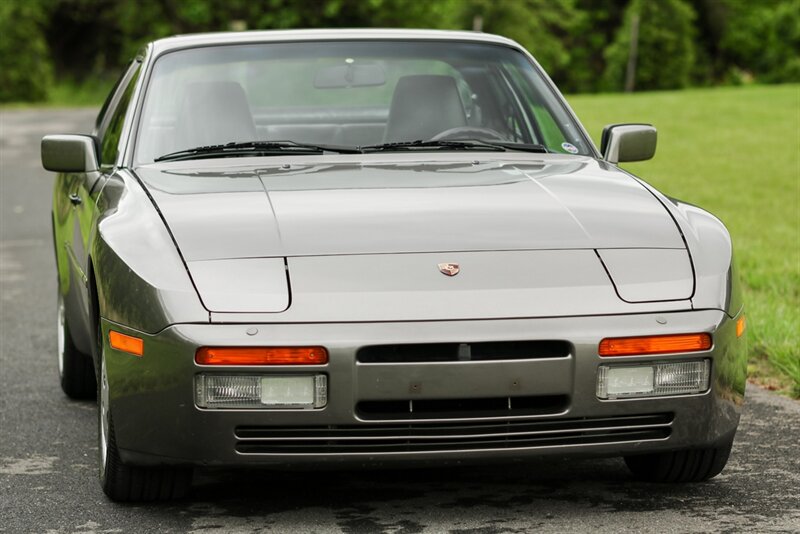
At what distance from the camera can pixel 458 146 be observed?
17.7 feet

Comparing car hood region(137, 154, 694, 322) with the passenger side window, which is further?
the passenger side window

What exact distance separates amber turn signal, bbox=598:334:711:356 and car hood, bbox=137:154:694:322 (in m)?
0.10

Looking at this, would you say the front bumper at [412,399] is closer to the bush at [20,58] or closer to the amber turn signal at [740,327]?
the amber turn signal at [740,327]

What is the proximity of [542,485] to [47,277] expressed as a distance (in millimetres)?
6470

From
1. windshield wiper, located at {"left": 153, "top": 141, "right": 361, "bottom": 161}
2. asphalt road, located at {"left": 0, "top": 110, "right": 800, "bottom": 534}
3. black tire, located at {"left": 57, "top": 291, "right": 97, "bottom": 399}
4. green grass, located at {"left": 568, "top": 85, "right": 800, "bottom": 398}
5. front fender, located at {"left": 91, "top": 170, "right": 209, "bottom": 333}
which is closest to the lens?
front fender, located at {"left": 91, "top": 170, "right": 209, "bottom": 333}

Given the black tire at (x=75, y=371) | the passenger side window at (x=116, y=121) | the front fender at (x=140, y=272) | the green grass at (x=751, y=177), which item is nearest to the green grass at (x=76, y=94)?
the green grass at (x=751, y=177)

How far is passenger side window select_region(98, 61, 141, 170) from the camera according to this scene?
5.70 metres

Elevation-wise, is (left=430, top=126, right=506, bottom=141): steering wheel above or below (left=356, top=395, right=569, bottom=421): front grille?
above

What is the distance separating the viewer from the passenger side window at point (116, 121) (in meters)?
5.70

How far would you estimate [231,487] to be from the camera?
4.59m

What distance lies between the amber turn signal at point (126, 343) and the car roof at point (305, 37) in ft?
6.14

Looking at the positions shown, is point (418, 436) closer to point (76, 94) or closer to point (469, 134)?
point (469, 134)

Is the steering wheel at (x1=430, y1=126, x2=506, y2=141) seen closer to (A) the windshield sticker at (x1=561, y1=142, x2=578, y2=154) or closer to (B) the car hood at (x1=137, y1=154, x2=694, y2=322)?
(A) the windshield sticker at (x1=561, y1=142, x2=578, y2=154)

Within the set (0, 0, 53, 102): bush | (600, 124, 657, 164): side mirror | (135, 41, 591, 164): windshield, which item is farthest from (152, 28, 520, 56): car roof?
(0, 0, 53, 102): bush
